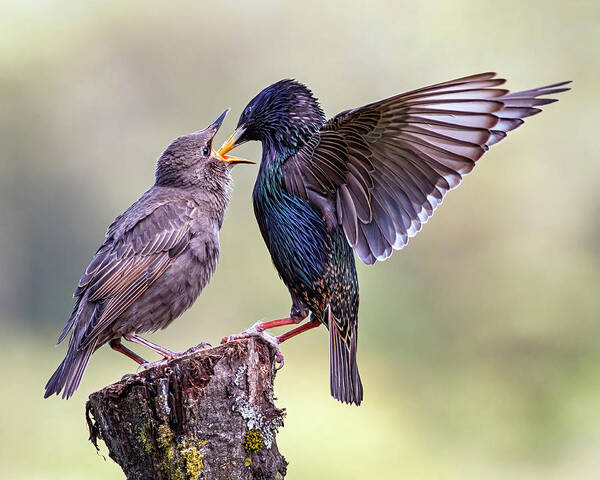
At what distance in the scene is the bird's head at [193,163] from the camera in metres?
5.57

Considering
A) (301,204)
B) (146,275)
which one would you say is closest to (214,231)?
(146,275)

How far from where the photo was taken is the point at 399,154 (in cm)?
431

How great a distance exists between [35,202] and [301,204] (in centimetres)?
727

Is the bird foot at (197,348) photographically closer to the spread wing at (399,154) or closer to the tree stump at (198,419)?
the tree stump at (198,419)

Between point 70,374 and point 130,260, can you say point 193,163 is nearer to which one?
point 130,260

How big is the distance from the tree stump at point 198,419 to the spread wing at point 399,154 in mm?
1089

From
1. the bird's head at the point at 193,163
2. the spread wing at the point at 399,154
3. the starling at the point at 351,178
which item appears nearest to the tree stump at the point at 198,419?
the starling at the point at 351,178

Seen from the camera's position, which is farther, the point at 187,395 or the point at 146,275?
the point at 146,275

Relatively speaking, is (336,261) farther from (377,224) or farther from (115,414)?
(115,414)

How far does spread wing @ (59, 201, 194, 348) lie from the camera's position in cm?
488

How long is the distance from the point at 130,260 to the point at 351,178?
4.85 feet

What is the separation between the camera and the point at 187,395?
3684 millimetres

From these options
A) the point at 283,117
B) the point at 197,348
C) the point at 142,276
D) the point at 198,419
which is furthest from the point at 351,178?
the point at 198,419

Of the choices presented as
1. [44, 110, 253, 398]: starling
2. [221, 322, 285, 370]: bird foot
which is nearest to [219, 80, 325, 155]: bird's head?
[44, 110, 253, 398]: starling
